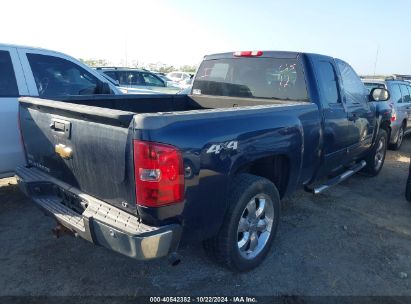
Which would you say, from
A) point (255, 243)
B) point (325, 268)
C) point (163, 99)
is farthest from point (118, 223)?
point (163, 99)

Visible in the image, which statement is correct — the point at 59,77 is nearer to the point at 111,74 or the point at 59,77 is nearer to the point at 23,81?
the point at 23,81

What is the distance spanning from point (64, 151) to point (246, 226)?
164cm

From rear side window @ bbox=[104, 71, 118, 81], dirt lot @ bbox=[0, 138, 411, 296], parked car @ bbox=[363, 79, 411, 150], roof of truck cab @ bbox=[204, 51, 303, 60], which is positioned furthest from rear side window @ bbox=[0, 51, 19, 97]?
rear side window @ bbox=[104, 71, 118, 81]

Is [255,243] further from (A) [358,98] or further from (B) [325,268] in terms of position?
(A) [358,98]

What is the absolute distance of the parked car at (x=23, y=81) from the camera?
14.0ft

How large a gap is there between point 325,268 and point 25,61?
426 cm

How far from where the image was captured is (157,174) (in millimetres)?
2221

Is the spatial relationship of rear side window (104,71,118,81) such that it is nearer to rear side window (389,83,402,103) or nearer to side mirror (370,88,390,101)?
rear side window (389,83,402,103)

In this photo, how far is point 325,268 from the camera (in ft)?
10.8

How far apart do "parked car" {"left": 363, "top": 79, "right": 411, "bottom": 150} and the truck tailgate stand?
696 cm

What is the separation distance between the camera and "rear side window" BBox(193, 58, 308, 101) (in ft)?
12.8

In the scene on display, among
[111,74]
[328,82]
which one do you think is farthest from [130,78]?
[328,82]

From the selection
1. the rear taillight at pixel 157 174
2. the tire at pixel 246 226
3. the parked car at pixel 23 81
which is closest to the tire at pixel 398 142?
the tire at pixel 246 226

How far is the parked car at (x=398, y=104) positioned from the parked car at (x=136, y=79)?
6.56 metres
